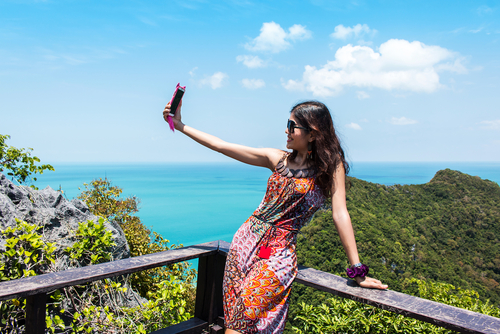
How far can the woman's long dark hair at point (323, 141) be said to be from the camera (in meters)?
1.64

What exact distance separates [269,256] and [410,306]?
0.62 m

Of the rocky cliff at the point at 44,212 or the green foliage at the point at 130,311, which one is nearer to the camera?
the green foliage at the point at 130,311

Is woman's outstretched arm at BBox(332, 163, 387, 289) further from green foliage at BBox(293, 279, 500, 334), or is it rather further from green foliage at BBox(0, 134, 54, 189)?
green foliage at BBox(0, 134, 54, 189)

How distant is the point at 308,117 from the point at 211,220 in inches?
2173

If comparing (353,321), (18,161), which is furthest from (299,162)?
(18,161)

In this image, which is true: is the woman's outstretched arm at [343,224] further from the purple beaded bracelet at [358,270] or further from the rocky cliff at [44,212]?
the rocky cliff at [44,212]

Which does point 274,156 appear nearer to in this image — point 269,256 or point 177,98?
point 269,256

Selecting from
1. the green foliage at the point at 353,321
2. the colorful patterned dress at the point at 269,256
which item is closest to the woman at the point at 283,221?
the colorful patterned dress at the point at 269,256

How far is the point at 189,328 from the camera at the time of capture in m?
1.99

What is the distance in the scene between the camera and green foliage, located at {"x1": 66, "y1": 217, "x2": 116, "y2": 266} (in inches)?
92.9

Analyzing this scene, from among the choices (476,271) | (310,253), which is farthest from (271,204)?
(476,271)

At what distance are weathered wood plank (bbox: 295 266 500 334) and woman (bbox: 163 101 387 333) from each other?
7 centimetres

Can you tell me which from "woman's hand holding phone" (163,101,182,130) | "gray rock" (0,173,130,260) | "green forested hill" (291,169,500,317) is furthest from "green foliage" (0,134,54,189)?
"green forested hill" (291,169,500,317)

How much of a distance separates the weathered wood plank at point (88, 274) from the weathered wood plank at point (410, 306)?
2.24ft
